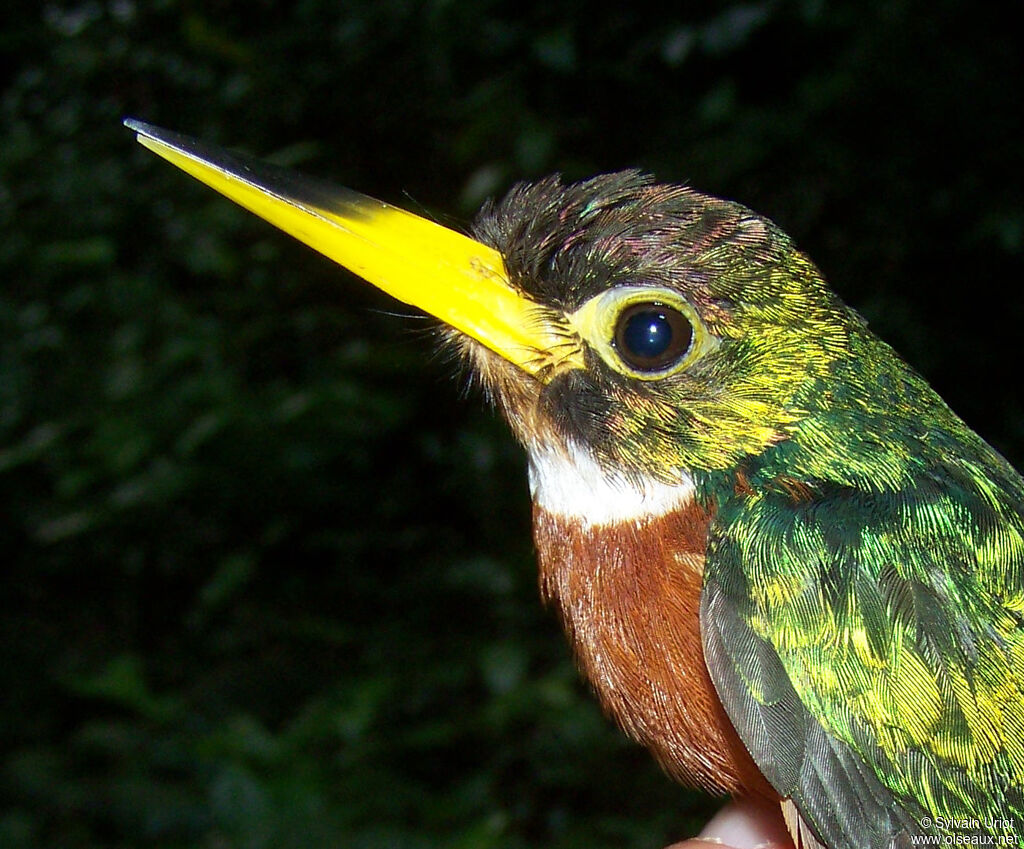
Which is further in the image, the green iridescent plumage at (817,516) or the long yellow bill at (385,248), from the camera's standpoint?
the long yellow bill at (385,248)

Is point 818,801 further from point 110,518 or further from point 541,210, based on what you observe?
point 110,518

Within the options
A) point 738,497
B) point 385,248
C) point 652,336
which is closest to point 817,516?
point 738,497

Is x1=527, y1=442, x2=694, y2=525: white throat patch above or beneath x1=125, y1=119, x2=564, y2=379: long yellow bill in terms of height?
beneath

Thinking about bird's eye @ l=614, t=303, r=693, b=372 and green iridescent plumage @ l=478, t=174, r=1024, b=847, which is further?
bird's eye @ l=614, t=303, r=693, b=372

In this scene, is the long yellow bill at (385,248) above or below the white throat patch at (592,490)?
above

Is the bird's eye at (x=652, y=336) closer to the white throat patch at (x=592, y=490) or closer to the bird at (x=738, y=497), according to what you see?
the bird at (x=738, y=497)

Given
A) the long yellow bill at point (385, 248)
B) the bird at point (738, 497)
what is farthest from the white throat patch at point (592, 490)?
the long yellow bill at point (385, 248)

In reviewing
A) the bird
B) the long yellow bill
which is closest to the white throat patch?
the bird

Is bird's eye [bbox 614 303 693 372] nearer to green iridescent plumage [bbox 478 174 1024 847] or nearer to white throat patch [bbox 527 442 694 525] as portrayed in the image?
A: green iridescent plumage [bbox 478 174 1024 847]
